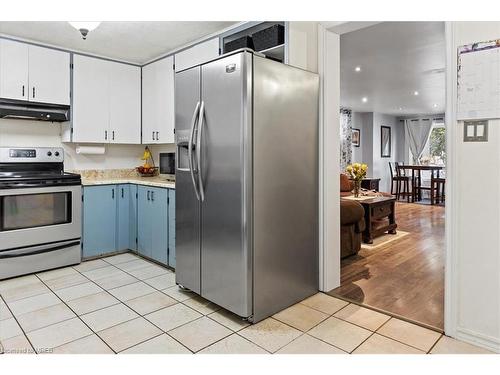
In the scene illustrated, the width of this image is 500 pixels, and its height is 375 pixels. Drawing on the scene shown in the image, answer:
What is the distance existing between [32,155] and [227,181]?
8.30 ft

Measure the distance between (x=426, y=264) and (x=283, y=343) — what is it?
2259mm

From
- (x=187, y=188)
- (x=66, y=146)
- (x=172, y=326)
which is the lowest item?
(x=172, y=326)

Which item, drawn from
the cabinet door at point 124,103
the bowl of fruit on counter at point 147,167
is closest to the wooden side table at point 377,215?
the bowl of fruit on counter at point 147,167

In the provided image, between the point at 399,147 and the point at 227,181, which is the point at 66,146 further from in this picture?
the point at 399,147

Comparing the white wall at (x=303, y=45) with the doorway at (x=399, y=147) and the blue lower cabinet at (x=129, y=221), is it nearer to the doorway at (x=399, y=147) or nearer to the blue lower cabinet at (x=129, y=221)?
the doorway at (x=399, y=147)

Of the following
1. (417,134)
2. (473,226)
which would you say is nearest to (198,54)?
(473,226)

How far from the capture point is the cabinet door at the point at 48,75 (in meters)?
3.56

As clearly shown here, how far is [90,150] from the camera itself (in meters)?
4.11

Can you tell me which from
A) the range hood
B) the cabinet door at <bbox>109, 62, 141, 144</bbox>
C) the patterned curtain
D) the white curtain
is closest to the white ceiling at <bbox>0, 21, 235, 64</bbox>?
the cabinet door at <bbox>109, 62, 141, 144</bbox>

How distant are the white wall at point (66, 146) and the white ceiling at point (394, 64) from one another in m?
2.65

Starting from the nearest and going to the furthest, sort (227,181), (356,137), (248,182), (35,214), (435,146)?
(248,182) < (227,181) < (35,214) < (356,137) < (435,146)

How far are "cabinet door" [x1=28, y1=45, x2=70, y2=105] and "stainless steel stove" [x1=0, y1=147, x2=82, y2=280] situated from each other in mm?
559
